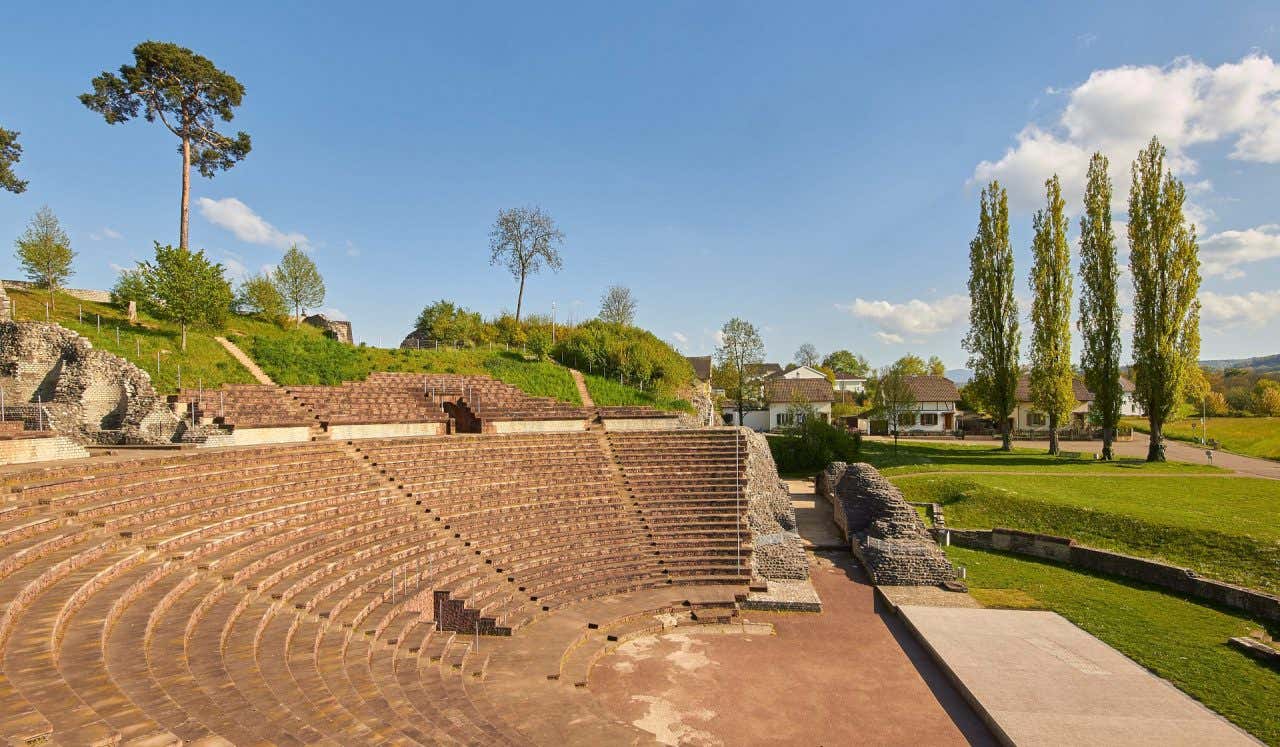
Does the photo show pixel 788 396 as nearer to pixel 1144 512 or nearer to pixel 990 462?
pixel 990 462

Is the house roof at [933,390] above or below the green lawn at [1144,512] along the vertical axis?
above

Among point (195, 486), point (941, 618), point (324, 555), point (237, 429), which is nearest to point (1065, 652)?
point (941, 618)

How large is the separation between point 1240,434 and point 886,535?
4267 cm

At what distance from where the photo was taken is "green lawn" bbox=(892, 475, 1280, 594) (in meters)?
15.6

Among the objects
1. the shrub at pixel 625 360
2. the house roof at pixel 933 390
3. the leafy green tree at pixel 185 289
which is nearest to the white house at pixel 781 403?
the house roof at pixel 933 390

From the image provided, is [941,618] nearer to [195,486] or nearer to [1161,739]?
[1161,739]

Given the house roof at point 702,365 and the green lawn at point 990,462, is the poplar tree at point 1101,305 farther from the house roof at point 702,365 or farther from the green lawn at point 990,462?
the house roof at point 702,365

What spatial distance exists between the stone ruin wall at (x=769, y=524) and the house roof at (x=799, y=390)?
36.5 metres

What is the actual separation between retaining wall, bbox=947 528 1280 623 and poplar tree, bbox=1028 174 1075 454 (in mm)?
18336

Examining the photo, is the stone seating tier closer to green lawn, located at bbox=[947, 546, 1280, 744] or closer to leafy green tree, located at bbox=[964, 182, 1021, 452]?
green lawn, located at bbox=[947, 546, 1280, 744]

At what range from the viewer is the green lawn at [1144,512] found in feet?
51.1

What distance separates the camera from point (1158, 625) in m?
12.8

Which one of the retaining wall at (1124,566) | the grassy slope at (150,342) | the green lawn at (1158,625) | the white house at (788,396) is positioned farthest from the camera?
the white house at (788,396)

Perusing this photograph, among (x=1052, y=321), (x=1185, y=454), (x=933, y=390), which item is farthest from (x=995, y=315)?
(x=933, y=390)
